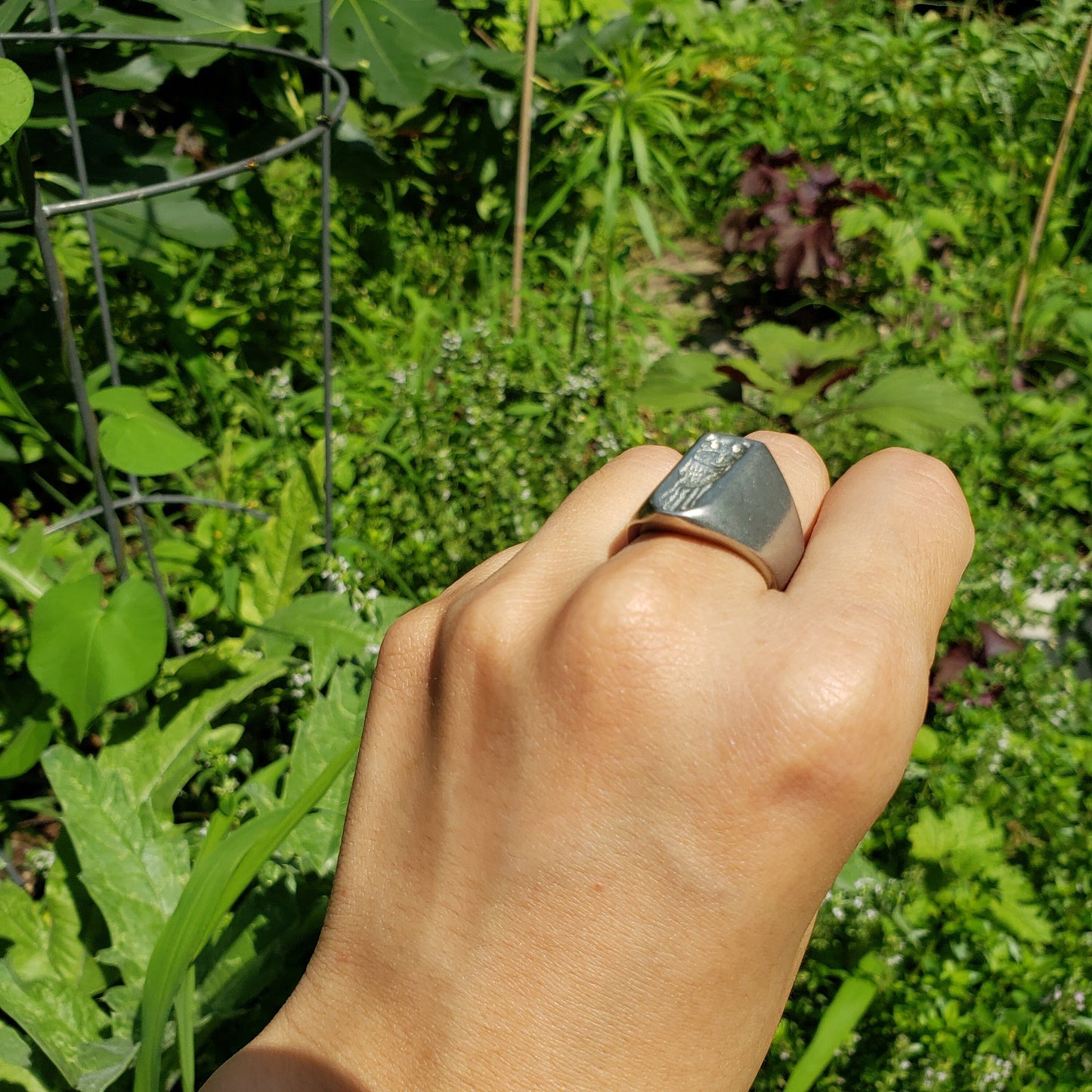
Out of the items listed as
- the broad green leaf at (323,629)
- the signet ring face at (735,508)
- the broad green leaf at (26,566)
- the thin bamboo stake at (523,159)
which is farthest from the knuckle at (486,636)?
the thin bamboo stake at (523,159)

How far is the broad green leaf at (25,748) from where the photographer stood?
180cm

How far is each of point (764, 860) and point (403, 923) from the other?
11.0 inches

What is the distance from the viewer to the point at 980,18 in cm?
618

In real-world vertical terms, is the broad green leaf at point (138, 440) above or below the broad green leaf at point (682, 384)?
above

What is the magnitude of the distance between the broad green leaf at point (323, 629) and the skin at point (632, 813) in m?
1.31

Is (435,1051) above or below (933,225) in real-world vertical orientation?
above

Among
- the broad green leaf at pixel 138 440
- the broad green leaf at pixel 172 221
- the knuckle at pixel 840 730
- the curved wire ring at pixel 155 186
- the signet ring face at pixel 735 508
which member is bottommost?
the broad green leaf at pixel 138 440

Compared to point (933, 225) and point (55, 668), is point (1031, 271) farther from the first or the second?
point (55, 668)

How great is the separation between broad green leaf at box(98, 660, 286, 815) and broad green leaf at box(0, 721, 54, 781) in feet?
0.44

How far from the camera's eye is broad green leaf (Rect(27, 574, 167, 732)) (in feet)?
5.49

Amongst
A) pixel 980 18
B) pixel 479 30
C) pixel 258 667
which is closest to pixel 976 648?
pixel 258 667

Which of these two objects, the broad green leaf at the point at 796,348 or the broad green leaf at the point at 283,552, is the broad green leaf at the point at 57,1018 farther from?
the broad green leaf at the point at 796,348

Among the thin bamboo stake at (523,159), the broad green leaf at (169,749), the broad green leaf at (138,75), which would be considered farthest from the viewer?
the thin bamboo stake at (523,159)

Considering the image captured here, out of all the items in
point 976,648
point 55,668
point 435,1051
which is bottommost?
A: point 976,648
